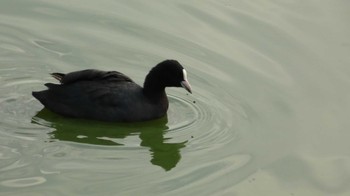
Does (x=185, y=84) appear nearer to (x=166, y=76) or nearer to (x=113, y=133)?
(x=166, y=76)

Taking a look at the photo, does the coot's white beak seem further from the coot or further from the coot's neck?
the coot's neck

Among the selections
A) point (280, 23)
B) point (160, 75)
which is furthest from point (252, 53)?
point (160, 75)

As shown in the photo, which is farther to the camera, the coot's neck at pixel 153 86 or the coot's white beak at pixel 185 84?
the coot's neck at pixel 153 86

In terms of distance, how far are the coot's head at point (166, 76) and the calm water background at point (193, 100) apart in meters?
0.33

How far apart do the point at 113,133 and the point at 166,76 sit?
0.79 metres

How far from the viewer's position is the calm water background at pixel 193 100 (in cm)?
769

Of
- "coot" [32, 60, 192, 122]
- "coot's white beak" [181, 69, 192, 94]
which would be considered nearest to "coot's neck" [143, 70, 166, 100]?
"coot" [32, 60, 192, 122]

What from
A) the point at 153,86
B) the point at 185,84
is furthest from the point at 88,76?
the point at 185,84

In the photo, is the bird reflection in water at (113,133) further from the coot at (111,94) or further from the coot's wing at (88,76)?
the coot's wing at (88,76)

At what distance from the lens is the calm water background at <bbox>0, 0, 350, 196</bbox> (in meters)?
7.69

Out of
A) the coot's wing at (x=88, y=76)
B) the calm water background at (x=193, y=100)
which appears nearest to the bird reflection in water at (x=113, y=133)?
the calm water background at (x=193, y=100)

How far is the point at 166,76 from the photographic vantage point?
8.77 m

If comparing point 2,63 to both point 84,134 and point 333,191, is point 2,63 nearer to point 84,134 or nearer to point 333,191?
point 84,134

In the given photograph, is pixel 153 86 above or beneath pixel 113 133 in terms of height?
above
